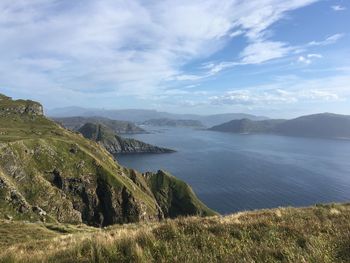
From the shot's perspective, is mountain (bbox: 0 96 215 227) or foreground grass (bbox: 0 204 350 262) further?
mountain (bbox: 0 96 215 227)

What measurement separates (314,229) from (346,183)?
209739mm

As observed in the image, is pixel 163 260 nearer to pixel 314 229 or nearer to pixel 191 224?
pixel 191 224

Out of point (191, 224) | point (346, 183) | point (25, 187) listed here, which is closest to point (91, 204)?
point (25, 187)

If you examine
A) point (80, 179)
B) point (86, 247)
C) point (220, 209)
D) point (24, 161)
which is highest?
point (86, 247)

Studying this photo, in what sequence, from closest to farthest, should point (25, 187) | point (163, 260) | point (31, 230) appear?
point (163, 260) < point (31, 230) < point (25, 187)

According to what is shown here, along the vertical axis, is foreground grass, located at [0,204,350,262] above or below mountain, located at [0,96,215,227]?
above

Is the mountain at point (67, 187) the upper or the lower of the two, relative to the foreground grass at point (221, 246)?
lower

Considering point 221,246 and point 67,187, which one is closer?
point 221,246

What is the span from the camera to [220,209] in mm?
163000

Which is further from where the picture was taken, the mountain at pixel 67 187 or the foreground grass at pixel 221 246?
the mountain at pixel 67 187

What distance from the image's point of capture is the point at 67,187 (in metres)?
125

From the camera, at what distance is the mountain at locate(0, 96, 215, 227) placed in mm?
98375

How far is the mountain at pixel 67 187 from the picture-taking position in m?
98.4

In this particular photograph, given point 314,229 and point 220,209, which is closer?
point 314,229
